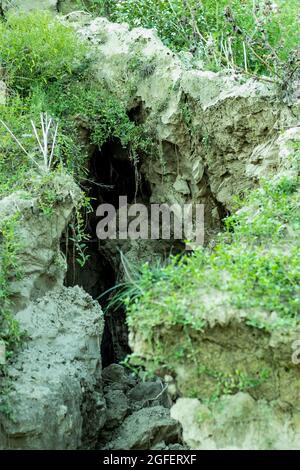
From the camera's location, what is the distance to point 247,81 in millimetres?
7969

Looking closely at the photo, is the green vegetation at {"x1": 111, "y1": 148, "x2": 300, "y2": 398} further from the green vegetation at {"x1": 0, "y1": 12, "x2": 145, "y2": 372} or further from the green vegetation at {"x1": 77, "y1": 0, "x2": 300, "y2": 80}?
the green vegetation at {"x1": 77, "y1": 0, "x2": 300, "y2": 80}

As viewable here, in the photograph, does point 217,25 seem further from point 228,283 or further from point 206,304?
point 206,304

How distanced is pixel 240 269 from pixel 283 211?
1.17 meters

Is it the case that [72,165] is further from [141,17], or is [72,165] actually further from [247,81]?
[141,17]

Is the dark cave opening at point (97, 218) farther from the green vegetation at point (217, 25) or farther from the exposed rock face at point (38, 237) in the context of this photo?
the exposed rock face at point (38, 237)

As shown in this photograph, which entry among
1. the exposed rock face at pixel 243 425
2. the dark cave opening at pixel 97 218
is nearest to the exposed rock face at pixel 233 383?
the exposed rock face at pixel 243 425

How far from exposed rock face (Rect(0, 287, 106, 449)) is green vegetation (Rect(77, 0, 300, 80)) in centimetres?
377

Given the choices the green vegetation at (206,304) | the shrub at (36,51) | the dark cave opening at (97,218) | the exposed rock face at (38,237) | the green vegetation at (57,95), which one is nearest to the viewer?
the green vegetation at (206,304)

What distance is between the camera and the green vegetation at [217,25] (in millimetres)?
8828

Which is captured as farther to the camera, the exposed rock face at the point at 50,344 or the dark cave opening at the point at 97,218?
the dark cave opening at the point at 97,218

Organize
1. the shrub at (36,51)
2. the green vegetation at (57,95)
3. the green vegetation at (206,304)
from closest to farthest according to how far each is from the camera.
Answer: the green vegetation at (206,304) → the green vegetation at (57,95) → the shrub at (36,51)

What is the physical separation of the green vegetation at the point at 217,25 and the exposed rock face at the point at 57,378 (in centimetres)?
377

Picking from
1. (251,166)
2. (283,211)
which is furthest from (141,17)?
(283,211)

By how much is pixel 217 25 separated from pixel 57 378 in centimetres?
546
